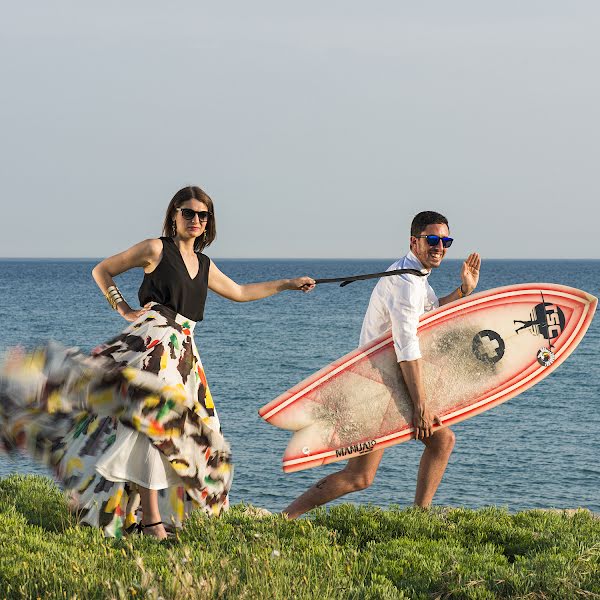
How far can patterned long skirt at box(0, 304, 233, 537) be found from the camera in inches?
217

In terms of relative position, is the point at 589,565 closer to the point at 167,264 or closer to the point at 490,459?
the point at 167,264

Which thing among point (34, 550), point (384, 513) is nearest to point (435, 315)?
point (384, 513)

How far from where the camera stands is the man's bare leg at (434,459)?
654cm

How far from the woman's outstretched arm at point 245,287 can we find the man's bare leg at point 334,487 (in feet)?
4.42

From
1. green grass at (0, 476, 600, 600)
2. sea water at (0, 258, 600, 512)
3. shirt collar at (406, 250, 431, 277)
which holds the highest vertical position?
shirt collar at (406, 250, 431, 277)

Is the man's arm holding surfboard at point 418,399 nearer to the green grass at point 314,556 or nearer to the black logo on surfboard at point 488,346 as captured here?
the green grass at point 314,556

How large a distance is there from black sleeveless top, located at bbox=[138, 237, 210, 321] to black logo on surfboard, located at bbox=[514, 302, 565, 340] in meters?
3.16

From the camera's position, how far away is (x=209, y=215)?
596cm

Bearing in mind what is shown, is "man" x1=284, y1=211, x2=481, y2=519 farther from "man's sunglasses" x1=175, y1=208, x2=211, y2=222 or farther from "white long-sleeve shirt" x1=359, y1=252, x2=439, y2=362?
"man's sunglasses" x1=175, y1=208, x2=211, y2=222

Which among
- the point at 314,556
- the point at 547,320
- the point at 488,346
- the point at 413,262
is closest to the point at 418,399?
the point at 413,262

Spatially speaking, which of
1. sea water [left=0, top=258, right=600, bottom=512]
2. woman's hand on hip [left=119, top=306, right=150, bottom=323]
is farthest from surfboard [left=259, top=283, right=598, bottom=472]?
sea water [left=0, top=258, right=600, bottom=512]

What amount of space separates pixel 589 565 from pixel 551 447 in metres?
24.9

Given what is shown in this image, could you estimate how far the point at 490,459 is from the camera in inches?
1072

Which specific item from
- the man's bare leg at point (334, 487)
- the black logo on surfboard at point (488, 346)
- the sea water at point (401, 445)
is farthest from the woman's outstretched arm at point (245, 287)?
the black logo on surfboard at point (488, 346)
